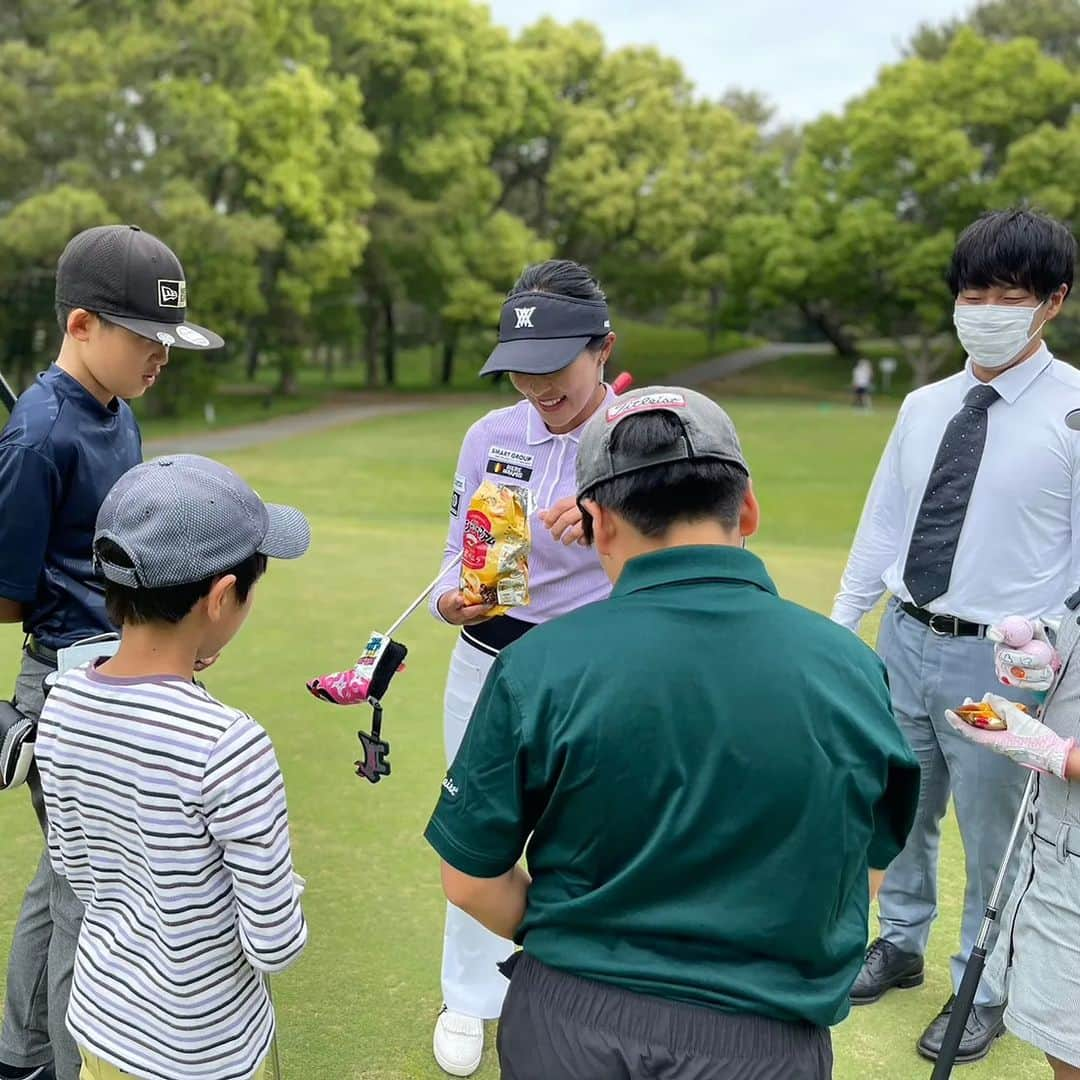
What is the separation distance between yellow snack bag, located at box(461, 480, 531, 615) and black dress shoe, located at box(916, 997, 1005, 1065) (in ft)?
5.09

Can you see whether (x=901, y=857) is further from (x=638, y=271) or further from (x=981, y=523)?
(x=638, y=271)

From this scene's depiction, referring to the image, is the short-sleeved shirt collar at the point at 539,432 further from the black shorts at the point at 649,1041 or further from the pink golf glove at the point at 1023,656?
the black shorts at the point at 649,1041

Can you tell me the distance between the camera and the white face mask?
283cm

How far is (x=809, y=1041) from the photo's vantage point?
1.54 meters

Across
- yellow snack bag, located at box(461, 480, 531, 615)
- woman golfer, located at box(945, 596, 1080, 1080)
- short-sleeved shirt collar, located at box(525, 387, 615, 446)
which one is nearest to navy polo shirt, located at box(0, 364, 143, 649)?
yellow snack bag, located at box(461, 480, 531, 615)

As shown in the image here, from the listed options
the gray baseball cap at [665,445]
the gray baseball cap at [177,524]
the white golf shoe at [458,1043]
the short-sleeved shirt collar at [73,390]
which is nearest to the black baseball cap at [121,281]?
the short-sleeved shirt collar at [73,390]

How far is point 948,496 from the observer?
2947 millimetres

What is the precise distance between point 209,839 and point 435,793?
259 cm

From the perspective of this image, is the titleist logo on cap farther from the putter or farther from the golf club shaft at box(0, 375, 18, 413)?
the golf club shaft at box(0, 375, 18, 413)

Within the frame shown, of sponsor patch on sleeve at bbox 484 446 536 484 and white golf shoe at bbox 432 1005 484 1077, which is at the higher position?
sponsor patch on sleeve at bbox 484 446 536 484

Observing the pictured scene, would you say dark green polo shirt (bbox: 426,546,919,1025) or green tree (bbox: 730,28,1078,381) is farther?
green tree (bbox: 730,28,1078,381)

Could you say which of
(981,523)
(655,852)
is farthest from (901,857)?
(655,852)

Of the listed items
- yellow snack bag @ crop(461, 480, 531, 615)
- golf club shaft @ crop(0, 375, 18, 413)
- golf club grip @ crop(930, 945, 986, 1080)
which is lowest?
golf club grip @ crop(930, 945, 986, 1080)

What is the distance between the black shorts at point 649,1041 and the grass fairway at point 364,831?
133cm
